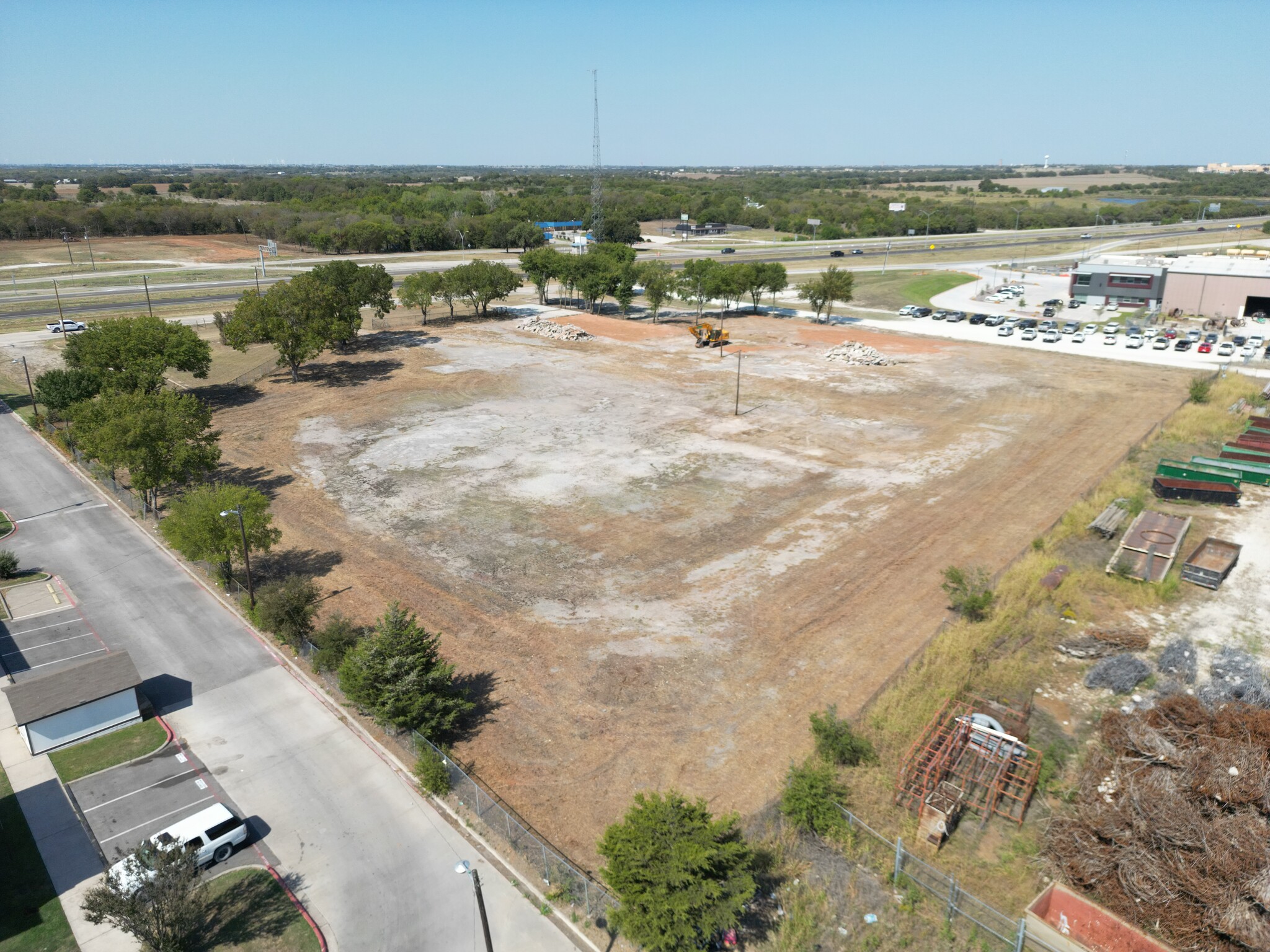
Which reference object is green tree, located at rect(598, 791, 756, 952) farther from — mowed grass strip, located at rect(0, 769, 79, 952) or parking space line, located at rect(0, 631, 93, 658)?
parking space line, located at rect(0, 631, 93, 658)

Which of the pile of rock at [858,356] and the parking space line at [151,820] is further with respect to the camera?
the pile of rock at [858,356]

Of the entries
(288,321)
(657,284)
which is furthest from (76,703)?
(657,284)

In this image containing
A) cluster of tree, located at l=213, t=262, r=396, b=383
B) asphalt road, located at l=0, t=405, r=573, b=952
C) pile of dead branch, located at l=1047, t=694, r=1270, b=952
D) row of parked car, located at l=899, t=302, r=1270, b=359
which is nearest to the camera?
pile of dead branch, located at l=1047, t=694, r=1270, b=952

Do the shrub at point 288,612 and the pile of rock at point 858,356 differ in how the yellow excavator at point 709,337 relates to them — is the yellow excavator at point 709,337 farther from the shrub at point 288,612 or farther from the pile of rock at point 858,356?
the shrub at point 288,612

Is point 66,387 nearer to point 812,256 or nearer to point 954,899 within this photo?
point 954,899

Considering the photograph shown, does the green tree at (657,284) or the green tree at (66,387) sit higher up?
the green tree at (657,284)

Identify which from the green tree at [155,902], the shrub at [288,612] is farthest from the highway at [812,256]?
the green tree at [155,902]

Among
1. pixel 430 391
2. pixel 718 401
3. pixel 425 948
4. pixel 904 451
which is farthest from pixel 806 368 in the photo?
pixel 425 948

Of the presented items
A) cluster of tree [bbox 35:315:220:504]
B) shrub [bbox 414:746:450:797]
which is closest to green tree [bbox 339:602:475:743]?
shrub [bbox 414:746:450:797]
